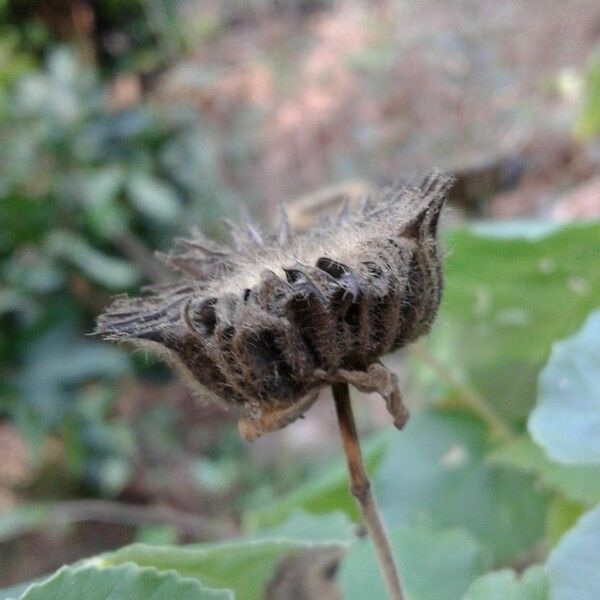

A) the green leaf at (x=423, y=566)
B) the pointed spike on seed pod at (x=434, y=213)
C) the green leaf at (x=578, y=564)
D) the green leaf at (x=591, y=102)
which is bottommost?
the green leaf at (x=578, y=564)

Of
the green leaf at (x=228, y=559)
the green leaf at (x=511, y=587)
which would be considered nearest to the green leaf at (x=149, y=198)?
the green leaf at (x=228, y=559)

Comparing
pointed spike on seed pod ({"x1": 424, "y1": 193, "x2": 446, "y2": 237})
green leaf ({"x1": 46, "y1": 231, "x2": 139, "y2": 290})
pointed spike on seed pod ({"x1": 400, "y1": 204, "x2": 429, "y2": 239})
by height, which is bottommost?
pointed spike on seed pod ({"x1": 400, "y1": 204, "x2": 429, "y2": 239})

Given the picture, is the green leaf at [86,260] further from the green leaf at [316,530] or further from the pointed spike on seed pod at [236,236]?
the pointed spike on seed pod at [236,236]

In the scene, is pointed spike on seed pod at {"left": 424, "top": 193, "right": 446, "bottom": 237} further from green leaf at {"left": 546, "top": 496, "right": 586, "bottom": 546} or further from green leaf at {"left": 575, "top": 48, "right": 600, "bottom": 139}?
green leaf at {"left": 575, "top": 48, "right": 600, "bottom": 139}

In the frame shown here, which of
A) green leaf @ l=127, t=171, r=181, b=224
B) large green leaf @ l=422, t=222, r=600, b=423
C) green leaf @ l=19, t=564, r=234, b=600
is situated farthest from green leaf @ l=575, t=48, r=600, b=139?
green leaf @ l=127, t=171, r=181, b=224

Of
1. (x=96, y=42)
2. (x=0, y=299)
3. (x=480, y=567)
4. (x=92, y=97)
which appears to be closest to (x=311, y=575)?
(x=480, y=567)

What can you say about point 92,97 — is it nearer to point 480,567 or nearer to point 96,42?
point 96,42
